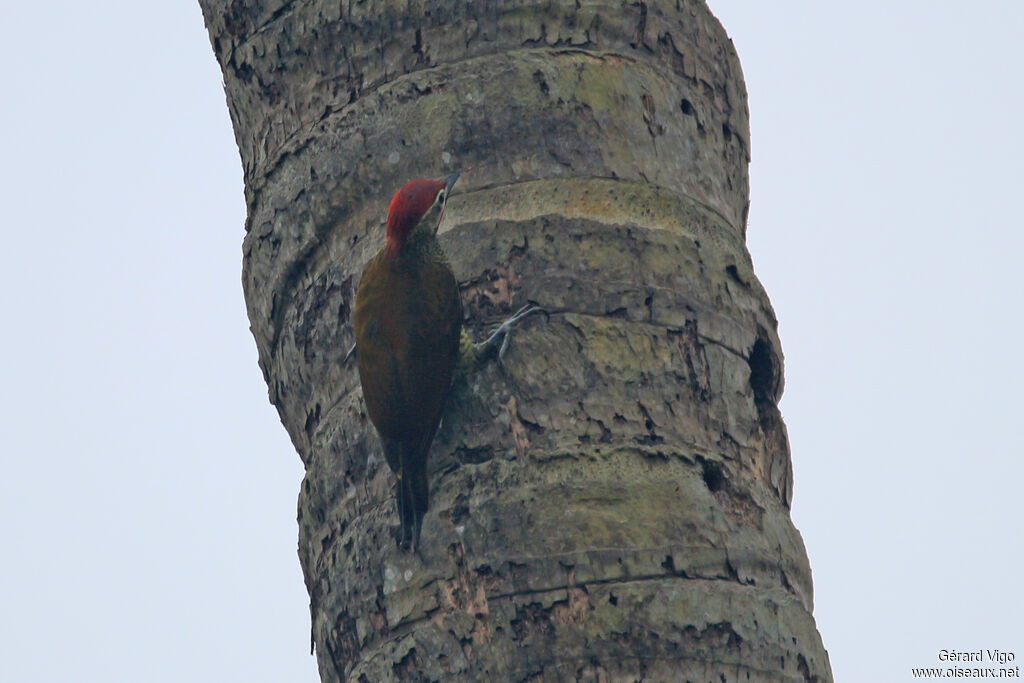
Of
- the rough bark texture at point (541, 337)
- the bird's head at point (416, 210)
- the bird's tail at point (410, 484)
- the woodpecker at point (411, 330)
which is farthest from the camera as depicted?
the bird's head at point (416, 210)

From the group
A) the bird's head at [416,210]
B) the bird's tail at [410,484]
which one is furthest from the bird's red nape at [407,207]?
the bird's tail at [410,484]

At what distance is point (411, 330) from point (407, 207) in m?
0.28

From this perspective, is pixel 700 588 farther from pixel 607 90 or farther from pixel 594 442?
pixel 607 90

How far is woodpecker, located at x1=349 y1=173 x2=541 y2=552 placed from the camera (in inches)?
116

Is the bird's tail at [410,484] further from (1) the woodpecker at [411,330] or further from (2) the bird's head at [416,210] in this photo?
(2) the bird's head at [416,210]

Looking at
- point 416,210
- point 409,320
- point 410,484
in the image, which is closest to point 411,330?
point 409,320

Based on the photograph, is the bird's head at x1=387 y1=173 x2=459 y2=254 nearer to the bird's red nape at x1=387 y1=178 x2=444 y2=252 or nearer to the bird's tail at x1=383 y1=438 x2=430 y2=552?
the bird's red nape at x1=387 y1=178 x2=444 y2=252

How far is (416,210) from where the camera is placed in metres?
3.07

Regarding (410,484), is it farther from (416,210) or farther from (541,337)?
(416,210)

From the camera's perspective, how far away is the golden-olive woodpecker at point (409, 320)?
9.81 ft

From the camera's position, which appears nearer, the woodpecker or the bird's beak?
the woodpecker

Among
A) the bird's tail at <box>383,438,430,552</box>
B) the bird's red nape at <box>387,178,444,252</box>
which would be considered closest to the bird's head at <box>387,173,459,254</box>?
the bird's red nape at <box>387,178,444,252</box>

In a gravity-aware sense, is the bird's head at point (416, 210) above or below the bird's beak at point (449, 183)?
below

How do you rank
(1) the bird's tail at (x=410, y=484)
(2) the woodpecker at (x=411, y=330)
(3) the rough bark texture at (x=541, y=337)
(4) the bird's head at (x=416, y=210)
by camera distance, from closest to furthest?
(3) the rough bark texture at (x=541, y=337), (1) the bird's tail at (x=410, y=484), (2) the woodpecker at (x=411, y=330), (4) the bird's head at (x=416, y=210)
